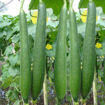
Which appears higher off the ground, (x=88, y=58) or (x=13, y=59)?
(x=88, y=58)

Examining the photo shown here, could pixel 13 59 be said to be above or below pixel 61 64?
below

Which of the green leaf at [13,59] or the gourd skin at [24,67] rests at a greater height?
the gourd skin at [24,67]

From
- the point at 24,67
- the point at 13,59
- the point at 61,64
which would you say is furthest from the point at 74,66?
the point at 13,59

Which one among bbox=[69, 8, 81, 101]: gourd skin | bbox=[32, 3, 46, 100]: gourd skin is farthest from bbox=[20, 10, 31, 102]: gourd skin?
→ bbox=[69, 8, 81, 101]: gourd skin

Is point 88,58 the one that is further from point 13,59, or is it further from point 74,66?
point 13,59

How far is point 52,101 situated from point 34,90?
7.50 ft

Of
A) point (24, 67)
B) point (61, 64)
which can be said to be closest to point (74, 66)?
point (61, 64)

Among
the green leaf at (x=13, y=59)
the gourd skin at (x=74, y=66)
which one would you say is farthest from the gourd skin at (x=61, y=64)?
the green leaf at (x=13, y=59)

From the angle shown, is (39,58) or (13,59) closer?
(39,58)

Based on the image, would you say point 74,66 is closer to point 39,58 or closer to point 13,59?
point 39,58

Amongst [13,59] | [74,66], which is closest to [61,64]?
[74,66]

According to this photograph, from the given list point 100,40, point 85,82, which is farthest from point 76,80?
point 100,40

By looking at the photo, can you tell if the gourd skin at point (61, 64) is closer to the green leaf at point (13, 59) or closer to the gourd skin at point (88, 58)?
the gourd skin at point (88, 58)

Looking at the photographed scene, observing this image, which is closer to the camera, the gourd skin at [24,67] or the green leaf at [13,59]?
Result: the gourd skin at [24,67]
